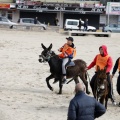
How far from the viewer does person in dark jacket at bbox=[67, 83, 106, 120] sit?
7961 millimetres

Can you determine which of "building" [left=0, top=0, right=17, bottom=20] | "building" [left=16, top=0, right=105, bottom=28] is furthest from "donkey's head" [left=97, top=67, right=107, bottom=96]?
"building" [left=0, top=0, right=17, bottom=20]

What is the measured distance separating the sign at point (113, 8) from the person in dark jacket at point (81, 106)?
55169 mm

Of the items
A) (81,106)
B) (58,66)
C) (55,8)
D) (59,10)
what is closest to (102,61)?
(58,66)

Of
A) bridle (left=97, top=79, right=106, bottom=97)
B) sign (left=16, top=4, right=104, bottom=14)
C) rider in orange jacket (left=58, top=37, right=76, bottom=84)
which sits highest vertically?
rider in orange jacket (left=58, top=37, right=76, bottom=84)

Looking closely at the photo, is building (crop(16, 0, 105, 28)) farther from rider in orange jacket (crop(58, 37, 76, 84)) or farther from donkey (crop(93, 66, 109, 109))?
donkey (crop(93, 66, 109, 109))

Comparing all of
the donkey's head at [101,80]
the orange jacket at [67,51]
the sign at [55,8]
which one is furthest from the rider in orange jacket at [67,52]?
the sign at [55,8]

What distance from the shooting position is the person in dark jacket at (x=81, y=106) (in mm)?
7961

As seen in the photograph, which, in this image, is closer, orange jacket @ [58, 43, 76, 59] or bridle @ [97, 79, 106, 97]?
bridle @ [97, 79, 106, 97]

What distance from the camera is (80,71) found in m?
15.9

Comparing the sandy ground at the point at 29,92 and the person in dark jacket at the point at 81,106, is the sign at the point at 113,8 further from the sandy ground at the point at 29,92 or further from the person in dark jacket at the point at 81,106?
the person in dark jacket at the point at 81,106

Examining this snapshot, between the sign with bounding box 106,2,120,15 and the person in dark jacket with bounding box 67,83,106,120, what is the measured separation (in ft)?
181

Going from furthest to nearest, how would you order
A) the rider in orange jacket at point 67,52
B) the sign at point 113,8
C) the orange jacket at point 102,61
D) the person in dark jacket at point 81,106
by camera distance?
the sign at point 113,8 < the rider in orange jacket at point 67,52 < the orange jacket at point 102,61 < the person in dark jacket at point 81,106

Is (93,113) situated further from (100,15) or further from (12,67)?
(100,15)

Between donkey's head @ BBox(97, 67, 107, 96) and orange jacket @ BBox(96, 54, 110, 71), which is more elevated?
orange jacket @ BBox(96, 54, 110, 71)
